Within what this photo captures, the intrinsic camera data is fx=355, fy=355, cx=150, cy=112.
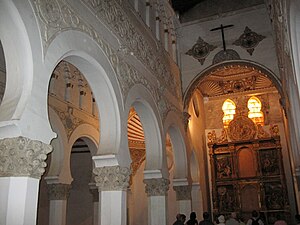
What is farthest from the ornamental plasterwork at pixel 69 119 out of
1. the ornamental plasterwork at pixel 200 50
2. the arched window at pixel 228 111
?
the arched window at pixel 228 111

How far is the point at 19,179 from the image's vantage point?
4.00 meters

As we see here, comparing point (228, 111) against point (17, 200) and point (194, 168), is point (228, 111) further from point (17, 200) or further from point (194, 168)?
point (17, 200)

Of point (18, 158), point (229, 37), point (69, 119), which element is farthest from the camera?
point (229, 37)

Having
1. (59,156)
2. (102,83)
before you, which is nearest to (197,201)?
(59,156)

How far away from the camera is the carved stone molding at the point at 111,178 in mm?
6312

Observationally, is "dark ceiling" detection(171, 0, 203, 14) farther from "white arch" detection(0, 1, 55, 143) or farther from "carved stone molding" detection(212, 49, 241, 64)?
"white arch" detection(0, 1, 55, 143)

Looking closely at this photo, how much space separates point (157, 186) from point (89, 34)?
13.5 ft

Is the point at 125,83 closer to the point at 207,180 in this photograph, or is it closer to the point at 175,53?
the point at 175,53

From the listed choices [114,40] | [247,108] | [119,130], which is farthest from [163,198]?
[247,108]

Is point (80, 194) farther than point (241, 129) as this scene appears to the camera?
No

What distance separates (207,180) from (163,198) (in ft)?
25.2

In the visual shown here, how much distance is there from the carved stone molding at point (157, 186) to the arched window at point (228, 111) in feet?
29.7

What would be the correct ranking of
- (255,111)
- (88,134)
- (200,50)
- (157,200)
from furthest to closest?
(255,111), (200,50), (88,134), (157,200)

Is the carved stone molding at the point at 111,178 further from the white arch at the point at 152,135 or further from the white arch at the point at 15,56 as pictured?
the white arch at the point at 15,56
